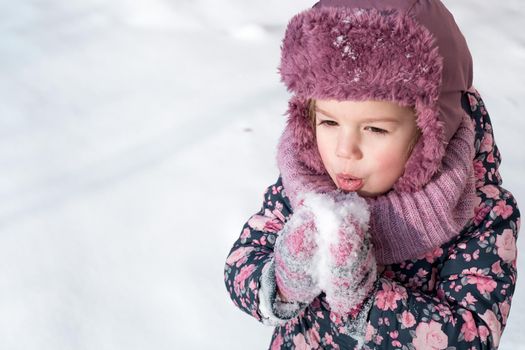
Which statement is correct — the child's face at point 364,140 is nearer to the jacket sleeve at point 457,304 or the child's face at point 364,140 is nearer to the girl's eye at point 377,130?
the girl's eye at point 377,130

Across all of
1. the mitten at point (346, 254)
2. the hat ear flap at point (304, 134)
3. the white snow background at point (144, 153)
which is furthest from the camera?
the white snow background at point (144, 153)

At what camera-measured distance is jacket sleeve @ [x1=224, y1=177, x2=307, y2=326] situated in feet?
3.20

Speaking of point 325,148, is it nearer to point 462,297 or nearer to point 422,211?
point 422,211

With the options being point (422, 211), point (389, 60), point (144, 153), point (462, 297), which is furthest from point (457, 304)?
point (144, 153)

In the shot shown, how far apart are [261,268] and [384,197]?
209 mm

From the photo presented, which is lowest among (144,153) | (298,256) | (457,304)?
(457,304)

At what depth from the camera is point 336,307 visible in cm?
93

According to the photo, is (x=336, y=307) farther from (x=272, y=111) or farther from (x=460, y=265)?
(x=272, y=111)

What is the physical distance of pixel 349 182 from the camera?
0.95m

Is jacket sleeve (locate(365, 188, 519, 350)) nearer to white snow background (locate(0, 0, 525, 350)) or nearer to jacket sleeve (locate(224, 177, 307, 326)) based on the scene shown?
jacket sleeve (locate(224, 177, 307, 326))

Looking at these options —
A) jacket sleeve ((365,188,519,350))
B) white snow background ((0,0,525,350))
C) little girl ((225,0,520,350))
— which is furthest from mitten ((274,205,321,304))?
white snow background ((0,0,525,350))

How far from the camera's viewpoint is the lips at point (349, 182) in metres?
0.95

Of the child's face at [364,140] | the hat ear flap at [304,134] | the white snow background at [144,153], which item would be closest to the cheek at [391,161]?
the child's face at [364,140]

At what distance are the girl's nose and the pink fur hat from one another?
55mm
